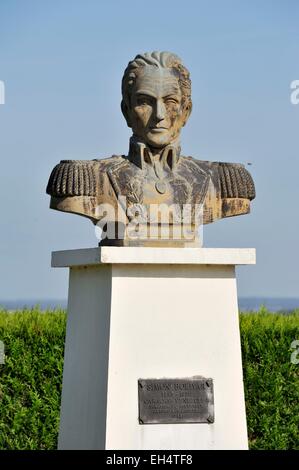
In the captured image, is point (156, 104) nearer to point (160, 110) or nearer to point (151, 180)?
point (160, 110)

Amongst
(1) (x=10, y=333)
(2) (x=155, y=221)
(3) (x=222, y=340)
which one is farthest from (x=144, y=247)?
(1) (x=10, y=333)

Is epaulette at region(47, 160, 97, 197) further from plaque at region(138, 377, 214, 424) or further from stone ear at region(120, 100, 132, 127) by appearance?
Answer: plaque at region(138, 377, 214, 424)

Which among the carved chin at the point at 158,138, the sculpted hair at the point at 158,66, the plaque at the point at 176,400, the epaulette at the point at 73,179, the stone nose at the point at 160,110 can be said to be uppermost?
the sculpted hair at the point at 158,66

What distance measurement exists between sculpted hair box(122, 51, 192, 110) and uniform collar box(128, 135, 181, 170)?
12.4 inches

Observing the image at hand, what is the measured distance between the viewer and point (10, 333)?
10.2m

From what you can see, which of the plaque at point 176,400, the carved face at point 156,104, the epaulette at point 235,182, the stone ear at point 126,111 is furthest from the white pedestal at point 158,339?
the stone ear at point 126,111

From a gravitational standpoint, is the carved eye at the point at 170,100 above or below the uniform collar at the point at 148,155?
above

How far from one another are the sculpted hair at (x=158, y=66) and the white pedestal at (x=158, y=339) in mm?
1252

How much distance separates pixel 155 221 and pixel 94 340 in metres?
0.95

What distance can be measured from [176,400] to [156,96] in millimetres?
2177

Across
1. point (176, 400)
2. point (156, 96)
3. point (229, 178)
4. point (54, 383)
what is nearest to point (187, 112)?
point (156, 96)

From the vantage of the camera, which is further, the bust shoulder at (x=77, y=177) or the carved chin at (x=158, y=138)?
the carved chin at (x=158, y=138)

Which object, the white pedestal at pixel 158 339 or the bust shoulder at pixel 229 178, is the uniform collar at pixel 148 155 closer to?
the bust shoulder at pixel 229 178

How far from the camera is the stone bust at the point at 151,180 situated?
7949 mm
